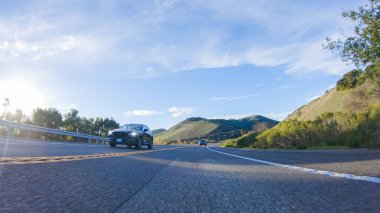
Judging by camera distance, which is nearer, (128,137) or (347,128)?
(347,128)

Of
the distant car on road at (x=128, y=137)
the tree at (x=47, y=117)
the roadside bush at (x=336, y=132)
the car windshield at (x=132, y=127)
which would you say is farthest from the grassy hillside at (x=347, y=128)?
the tree at (x=47, y=117)

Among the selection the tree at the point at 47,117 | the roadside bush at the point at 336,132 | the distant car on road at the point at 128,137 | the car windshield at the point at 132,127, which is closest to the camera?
the roadside bush at the point at 336,132

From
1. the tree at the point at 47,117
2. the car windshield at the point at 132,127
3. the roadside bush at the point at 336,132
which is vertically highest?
the tree at the point at 47,117

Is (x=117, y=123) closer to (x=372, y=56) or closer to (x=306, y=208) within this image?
(x=372, y=56)

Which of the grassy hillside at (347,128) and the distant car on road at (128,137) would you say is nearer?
the grassy hillside at (347,128)

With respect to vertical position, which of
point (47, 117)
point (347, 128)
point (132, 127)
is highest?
point (47, 117)

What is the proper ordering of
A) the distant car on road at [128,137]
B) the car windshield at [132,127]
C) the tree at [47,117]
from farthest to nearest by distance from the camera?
the tree at [47,117], the car windshield at [132,127], the distant car on road at [128,137]

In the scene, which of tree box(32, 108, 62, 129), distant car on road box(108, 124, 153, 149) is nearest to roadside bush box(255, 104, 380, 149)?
distant car on road box(108, 124, 153, 149)

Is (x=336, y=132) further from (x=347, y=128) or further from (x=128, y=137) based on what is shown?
(x=128, y=137)

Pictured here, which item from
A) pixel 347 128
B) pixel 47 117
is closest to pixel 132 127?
pixel 347 128

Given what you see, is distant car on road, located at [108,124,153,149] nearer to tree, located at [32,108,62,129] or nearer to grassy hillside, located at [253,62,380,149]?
grassy hillside, located at [253,62,380,149]

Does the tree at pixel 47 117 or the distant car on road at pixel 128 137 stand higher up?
the tree at pixel 47 117

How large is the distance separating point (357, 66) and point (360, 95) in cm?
2027

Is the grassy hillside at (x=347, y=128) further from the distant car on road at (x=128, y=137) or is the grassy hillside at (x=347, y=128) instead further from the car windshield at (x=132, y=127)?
the car windshield at (x=132, y=127)
